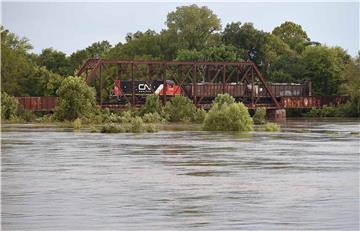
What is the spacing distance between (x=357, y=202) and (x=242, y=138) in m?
33.0

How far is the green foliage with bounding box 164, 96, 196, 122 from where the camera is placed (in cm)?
9138

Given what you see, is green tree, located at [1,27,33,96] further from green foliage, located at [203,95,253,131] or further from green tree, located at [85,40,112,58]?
green foliage, located at [203,95,253,131]

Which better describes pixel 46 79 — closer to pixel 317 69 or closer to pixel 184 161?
pixel 317 69

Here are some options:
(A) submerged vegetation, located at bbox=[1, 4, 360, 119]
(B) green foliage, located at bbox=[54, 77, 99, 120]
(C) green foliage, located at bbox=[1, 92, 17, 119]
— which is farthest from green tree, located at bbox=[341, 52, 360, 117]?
(C) green foliage, located at bbox=[1, 92, 17, 119]

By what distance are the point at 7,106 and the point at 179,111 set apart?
15109mm

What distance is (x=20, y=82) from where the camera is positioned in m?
122

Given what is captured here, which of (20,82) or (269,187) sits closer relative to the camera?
(269,187)

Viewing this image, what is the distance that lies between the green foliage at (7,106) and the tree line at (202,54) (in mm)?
22274

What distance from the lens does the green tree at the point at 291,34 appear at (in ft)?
543

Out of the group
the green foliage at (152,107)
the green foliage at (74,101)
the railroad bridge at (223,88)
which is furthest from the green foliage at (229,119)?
the railroad bridge at (223,88)

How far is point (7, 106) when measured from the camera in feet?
302

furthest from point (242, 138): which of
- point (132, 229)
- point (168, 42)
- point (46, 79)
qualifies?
point (168, 42)

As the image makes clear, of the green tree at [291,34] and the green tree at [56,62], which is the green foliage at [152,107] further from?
the green tree at [291,34]

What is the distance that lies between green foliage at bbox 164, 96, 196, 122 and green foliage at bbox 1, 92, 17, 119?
44.4 feet
